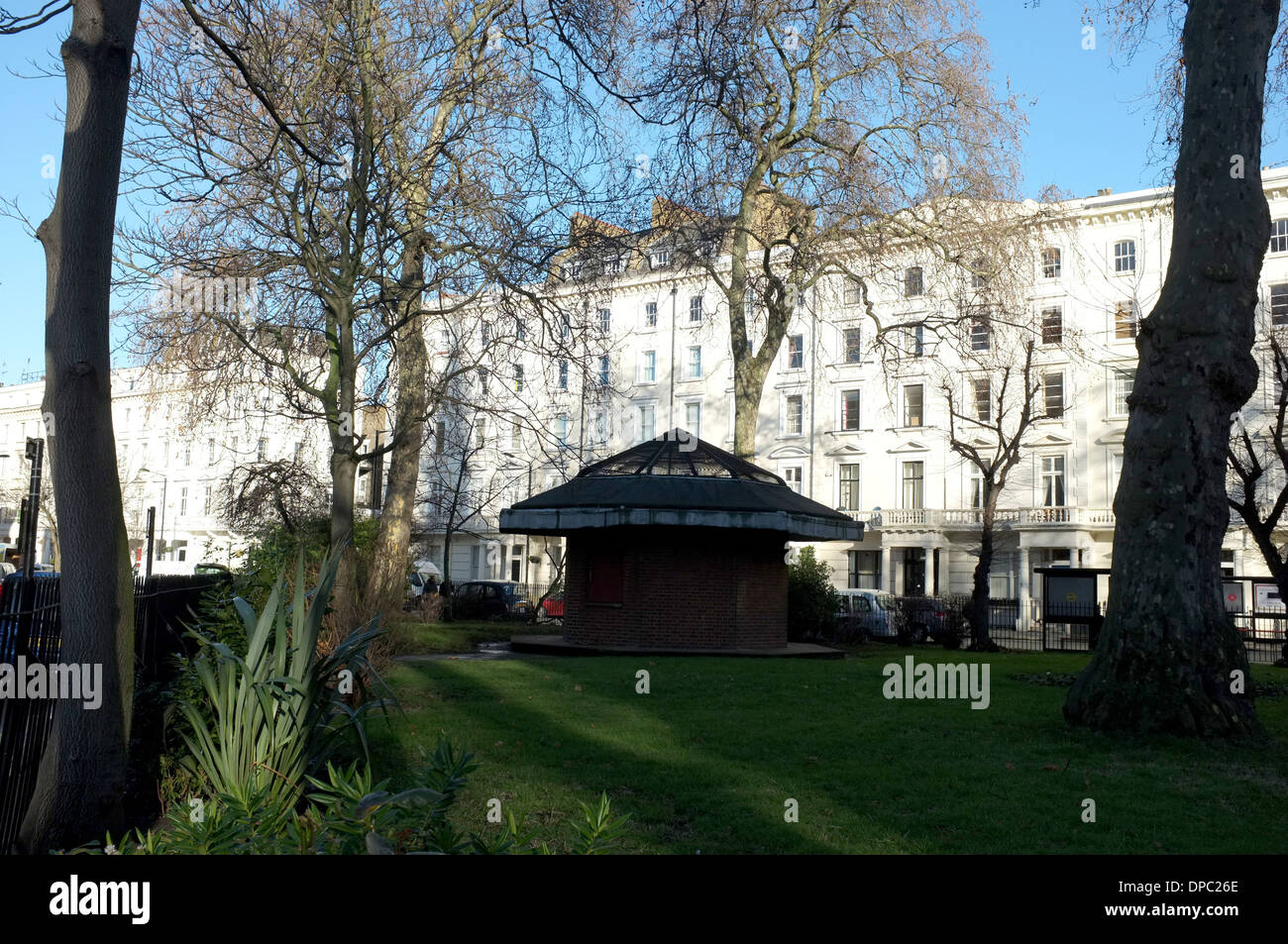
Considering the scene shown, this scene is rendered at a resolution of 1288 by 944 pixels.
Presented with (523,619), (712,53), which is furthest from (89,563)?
(523,619)

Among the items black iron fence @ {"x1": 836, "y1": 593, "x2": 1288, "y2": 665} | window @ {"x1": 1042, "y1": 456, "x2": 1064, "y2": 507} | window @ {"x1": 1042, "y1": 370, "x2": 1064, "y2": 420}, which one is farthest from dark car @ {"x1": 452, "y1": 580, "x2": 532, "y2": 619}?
window @ {"x1": 1042, "y1": 370, "x2": 1064, "y2": 420}

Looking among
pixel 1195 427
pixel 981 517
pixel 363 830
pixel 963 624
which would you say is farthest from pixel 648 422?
pixel 363 830

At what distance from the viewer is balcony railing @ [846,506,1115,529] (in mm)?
50219

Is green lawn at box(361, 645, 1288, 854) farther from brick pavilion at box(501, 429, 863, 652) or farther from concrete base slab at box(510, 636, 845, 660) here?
brick pavilion at box(501, 429, 863, 652)

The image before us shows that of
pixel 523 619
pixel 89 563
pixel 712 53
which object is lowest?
pixel 523 619

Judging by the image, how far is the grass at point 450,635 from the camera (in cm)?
2153

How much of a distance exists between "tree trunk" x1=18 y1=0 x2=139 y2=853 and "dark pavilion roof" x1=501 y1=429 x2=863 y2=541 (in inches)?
604

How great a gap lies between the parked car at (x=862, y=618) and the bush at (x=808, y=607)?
0.46 meters

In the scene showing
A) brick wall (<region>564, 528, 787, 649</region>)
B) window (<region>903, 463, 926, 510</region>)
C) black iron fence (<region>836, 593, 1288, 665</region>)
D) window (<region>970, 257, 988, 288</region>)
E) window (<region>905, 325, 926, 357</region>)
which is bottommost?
black iron fence (<region>836, 593, 1288, 665</region>)

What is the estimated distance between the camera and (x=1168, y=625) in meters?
11.2

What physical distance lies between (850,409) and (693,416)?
32.6 ft

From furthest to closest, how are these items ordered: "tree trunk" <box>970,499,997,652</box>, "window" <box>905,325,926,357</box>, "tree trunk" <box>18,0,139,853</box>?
"tree trunk" <box>970,499,997,652</box> → "window" <box>905,325,926,357</box> → "tree trunk" <box>18,0,139,853</box>
